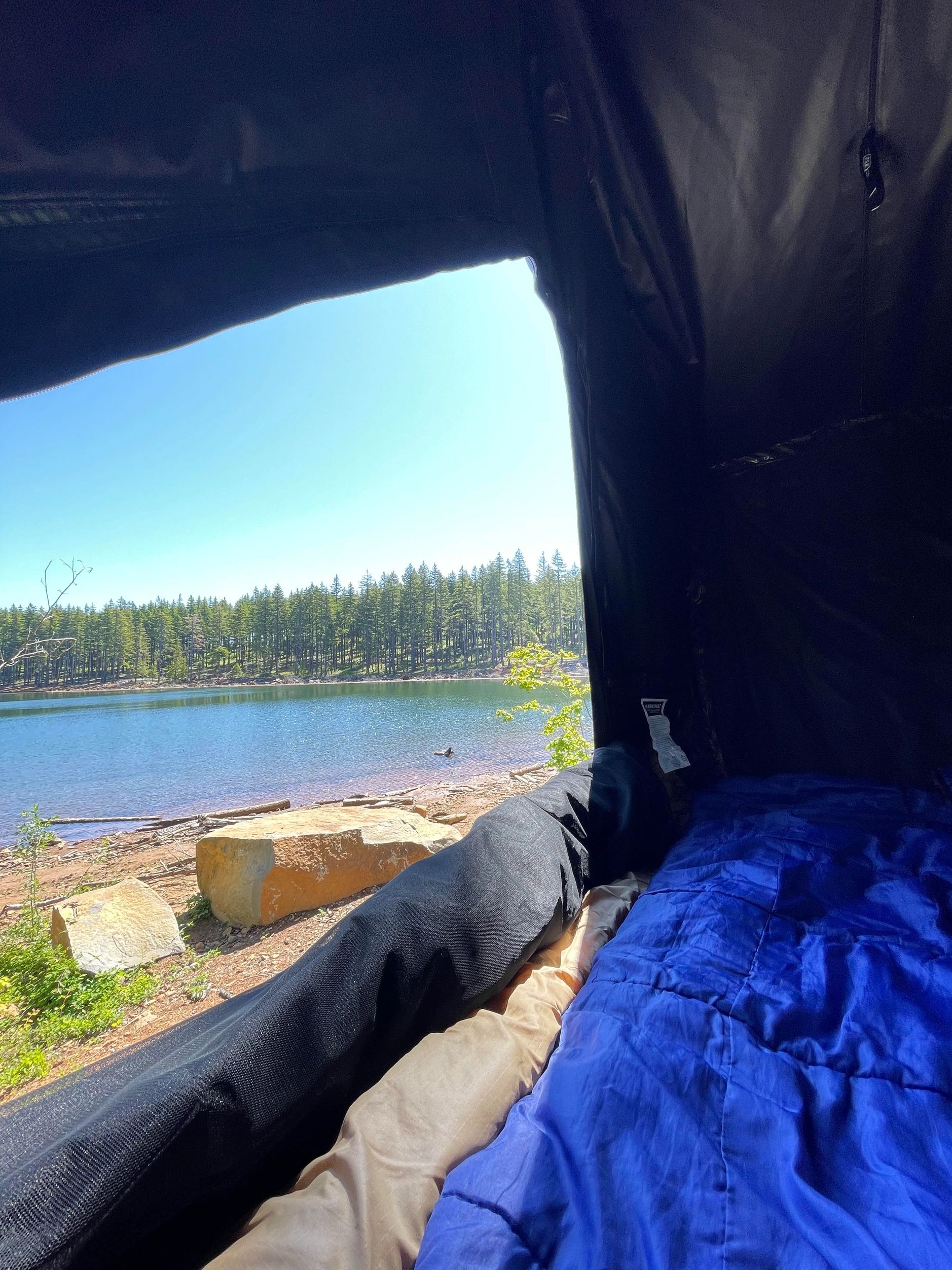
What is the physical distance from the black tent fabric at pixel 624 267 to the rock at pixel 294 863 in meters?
2.38

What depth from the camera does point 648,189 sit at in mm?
1322

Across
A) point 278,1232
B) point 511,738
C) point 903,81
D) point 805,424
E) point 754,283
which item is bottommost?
point 511,738

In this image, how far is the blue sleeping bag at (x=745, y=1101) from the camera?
47 cm

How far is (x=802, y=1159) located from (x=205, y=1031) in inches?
29.4

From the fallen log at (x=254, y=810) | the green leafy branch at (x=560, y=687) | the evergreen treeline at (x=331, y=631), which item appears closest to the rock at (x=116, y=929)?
the green leafy branch at (x=560, y=687)

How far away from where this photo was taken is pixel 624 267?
145 cm

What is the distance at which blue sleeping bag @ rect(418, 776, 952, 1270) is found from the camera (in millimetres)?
469

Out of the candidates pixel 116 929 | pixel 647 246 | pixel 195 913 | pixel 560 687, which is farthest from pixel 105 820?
pixel 647 246

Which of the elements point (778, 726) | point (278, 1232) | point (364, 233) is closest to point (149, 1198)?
point (278, 1232)

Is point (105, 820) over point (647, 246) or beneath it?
beneath

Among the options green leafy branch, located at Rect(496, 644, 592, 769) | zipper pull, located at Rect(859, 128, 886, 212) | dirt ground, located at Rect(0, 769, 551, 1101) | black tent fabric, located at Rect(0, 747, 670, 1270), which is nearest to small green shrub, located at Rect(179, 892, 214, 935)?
dirt ground, located at Rect(0, 769, 551, 1101)

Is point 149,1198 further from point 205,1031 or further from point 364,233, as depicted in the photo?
point 364,233

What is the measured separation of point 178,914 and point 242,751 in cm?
1248

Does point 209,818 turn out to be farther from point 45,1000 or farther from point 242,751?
point 242,751
